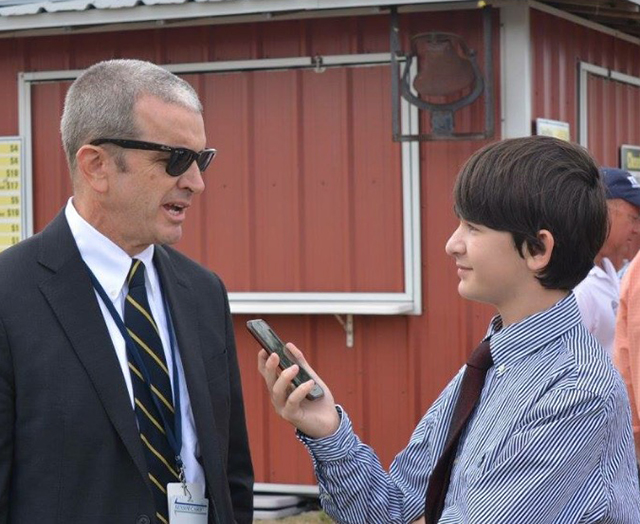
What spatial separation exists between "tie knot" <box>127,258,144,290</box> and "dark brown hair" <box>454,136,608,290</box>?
0.90 metres

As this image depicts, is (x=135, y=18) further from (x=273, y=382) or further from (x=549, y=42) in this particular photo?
(x=273, y=382)

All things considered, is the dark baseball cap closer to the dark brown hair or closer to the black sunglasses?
the black sunglasses

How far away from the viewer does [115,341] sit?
2.78 metres

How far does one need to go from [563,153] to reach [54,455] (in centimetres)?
127

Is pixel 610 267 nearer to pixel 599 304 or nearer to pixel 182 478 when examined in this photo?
pixel 599 304

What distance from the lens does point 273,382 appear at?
2.49 meters

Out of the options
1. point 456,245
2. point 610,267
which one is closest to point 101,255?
point 456,245

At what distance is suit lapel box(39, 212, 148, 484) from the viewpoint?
2.66m

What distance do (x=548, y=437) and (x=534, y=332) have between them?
9.4 inches

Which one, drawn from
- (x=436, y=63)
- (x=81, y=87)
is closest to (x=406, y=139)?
(x=436, y=63)

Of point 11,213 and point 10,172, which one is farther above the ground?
point 10,172

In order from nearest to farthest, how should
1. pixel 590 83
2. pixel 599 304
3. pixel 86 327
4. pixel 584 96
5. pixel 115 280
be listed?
pixel 86 327
pixel 115 280
pixel 599 304
pixel 584 96
pixel 590 83

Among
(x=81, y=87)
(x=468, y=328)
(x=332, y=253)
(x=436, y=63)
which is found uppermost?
(x=436, y=63)

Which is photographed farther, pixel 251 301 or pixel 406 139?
pixel 251 301
